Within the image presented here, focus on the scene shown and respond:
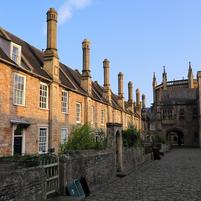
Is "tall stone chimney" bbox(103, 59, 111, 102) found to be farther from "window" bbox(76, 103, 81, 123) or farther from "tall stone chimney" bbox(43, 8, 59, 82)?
"tall stone chimney" bbox(43, 8, 59, 82)

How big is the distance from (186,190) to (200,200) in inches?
78.3

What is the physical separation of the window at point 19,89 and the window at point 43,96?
2386 mm

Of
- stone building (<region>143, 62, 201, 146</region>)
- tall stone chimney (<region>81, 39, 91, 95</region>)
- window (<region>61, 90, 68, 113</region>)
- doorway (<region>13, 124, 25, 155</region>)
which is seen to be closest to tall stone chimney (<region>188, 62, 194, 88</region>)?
stone building (<region>143, 62, 201, 146</region>)

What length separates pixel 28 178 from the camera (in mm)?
7527

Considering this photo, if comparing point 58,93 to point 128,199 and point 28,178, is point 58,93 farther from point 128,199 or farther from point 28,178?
point 28,178

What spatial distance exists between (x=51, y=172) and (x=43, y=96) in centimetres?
1087

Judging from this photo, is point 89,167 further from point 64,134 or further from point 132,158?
point 64,134

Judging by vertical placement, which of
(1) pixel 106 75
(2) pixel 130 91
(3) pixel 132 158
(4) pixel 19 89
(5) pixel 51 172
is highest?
(1) pixel 106 75

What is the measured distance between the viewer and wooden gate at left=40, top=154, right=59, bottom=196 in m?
9.39

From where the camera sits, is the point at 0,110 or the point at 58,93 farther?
the point at 58,93

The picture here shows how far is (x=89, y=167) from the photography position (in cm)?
1255

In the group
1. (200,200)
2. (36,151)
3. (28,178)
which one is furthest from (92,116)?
(28,178)

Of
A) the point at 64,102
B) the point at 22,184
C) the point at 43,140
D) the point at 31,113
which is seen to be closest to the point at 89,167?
the point at 22,184

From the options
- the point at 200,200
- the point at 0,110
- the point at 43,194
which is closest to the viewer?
the point at 43,194
